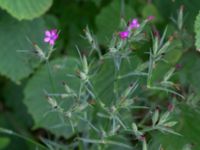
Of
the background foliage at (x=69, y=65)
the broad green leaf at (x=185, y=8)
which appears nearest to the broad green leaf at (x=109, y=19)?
the background foliage at (x=69, y=65)

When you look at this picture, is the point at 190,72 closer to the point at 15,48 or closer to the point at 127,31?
the point at 127,31

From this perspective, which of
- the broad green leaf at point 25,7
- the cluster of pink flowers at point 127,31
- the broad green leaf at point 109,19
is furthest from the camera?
the broad green leaf at point 109,19

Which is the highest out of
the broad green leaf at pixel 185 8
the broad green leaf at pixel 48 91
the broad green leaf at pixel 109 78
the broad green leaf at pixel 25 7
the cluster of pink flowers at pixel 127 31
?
the cluster of pink flowers at pixel 127 31

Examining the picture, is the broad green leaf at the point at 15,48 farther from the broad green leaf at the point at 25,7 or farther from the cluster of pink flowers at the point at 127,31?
the cluster of pink flowers at the point at 127,31

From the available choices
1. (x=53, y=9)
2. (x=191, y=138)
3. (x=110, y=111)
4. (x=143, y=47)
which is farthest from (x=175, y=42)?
(x=53, y=9)

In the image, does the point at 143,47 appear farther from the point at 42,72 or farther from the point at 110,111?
the point at 110,111
